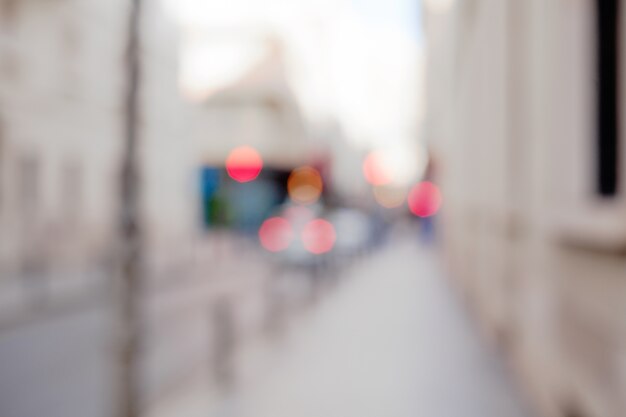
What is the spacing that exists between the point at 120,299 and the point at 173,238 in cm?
2174

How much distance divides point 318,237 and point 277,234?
1.13 m

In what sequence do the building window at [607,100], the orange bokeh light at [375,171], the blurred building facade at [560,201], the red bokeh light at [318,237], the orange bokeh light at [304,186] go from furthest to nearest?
the orange bokeh light at [304,186], the orange bokeh light at [375,171], the red bokeh light at [318,237], the building window at [607,100], the blurred building facade at [560,201]

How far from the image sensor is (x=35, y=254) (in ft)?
52.3

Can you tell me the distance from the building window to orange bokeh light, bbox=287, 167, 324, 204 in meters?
30.3

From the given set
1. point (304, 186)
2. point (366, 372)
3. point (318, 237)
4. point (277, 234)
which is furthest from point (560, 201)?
point (304, 186)

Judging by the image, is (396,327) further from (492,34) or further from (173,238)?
(173,238)

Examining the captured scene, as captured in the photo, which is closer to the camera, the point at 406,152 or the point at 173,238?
the point at 173,238

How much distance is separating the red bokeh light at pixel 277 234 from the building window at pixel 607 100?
14.3 metres

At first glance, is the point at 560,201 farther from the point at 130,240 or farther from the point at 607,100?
the point at 130,240

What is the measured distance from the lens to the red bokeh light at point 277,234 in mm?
18875

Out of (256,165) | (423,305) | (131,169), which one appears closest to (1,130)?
(256,165)

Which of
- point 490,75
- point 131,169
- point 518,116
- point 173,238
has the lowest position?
point 173,238

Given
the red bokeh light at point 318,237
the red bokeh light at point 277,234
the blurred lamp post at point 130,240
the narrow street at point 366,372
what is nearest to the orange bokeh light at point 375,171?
the red bokeh light at point 318,237

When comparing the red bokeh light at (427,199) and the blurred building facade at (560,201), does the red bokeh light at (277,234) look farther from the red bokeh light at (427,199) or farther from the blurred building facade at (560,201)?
the blurred building facade at (560,201)
